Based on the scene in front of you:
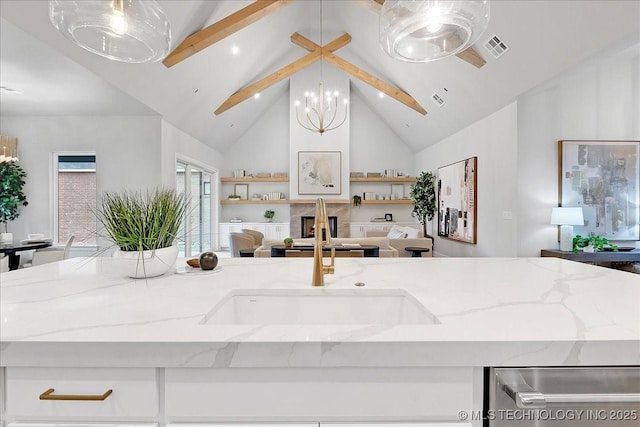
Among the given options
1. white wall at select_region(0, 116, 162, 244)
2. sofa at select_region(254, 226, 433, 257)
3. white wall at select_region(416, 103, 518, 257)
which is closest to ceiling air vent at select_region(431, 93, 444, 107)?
white wall at select_region(416, 103, 518, 257)

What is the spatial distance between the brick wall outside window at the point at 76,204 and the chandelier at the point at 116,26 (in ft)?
13.8

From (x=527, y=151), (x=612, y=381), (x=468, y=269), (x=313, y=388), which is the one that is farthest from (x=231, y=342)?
(x=527, y=151)

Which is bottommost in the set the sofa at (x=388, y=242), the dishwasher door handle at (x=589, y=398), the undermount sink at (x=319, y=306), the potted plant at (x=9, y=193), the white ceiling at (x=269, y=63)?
the sofa at (x=388, y=242)

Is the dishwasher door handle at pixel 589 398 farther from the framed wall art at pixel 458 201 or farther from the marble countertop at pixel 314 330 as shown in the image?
the framed wall art at pixel 458 201

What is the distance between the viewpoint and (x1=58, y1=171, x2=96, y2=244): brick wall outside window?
5.05 meters

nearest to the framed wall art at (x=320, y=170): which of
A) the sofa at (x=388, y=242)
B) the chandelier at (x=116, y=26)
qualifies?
the sofa at (x=388, y=242)

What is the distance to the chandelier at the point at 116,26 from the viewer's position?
54.1 inches

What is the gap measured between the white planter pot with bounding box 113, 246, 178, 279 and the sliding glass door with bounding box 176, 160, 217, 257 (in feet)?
16.7

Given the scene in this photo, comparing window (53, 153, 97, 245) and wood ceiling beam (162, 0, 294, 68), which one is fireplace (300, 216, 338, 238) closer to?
window (53, 153, 97, 245)

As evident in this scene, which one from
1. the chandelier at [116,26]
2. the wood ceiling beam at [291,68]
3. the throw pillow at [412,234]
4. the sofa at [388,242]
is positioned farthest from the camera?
the wood ceiling beam at [291,68]

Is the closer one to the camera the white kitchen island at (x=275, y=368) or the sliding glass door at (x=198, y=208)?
the white kitchen island at (x=275, y=368)

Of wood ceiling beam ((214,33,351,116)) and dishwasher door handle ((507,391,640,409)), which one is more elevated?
wood ceiling beam ((214,33,351,116))

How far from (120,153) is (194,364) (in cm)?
495

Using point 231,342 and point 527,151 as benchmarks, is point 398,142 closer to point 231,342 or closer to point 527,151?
point 527,151
